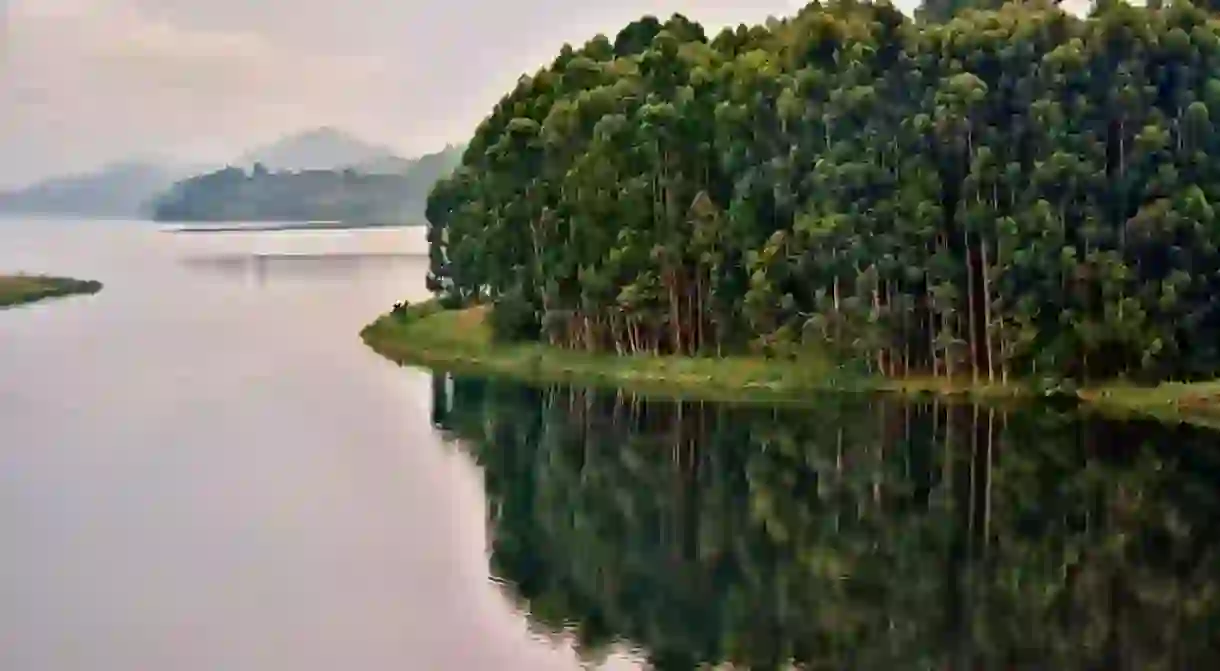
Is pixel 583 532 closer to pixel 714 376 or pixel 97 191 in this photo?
pixel 714 376

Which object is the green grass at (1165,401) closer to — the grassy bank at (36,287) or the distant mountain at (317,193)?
the distant mountain at (317,193)

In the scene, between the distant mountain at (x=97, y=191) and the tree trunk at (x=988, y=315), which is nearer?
the tree trunk at (x=988, y=315)

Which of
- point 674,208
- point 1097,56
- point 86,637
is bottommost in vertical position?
point 86,637

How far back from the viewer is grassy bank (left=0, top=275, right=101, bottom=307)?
28047 millimetres

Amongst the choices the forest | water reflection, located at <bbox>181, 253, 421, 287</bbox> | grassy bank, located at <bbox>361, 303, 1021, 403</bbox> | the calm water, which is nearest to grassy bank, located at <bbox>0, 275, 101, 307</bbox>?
the calm water

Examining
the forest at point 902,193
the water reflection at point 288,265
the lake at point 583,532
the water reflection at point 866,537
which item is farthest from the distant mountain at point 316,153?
the water reflection at point 866,537

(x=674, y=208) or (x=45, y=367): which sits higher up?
(x=674, y=208)

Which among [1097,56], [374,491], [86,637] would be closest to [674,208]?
[1097,56]

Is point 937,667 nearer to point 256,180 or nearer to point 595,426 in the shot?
point 595,426

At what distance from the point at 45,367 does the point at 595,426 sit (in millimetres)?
8991

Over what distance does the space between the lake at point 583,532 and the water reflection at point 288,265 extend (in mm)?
12197

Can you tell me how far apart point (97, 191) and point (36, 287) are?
2184 mm

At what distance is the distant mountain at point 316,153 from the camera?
1045 inches

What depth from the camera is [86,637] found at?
27.9 feet
